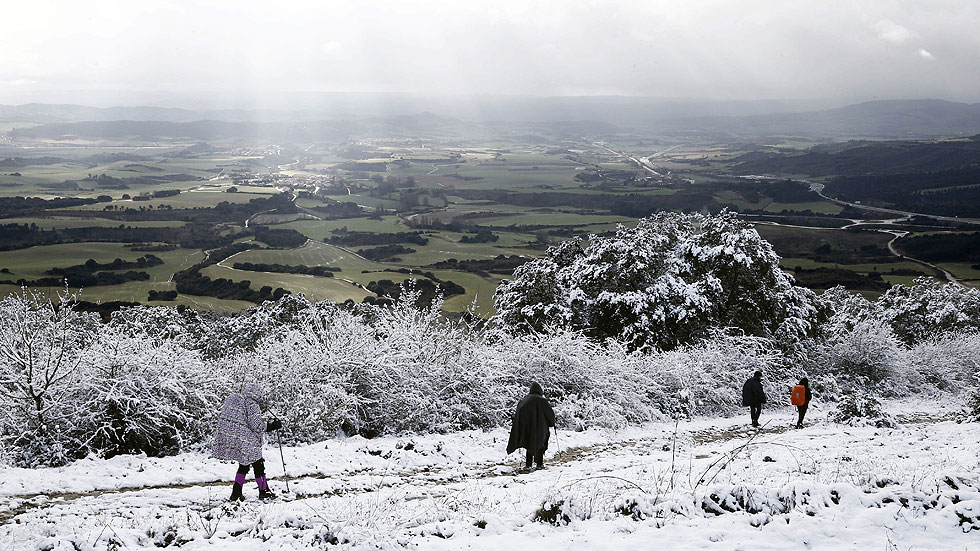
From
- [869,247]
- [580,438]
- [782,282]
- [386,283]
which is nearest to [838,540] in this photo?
[580,438]

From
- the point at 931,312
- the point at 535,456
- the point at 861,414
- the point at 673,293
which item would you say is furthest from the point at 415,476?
the point at 931,312

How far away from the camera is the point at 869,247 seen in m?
70.4

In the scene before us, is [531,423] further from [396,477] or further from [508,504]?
[508,504]

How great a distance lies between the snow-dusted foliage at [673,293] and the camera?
19109mm

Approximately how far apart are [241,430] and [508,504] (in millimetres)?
3324

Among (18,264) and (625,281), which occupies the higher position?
(625,281)

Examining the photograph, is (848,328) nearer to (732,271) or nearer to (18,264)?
(732,271)

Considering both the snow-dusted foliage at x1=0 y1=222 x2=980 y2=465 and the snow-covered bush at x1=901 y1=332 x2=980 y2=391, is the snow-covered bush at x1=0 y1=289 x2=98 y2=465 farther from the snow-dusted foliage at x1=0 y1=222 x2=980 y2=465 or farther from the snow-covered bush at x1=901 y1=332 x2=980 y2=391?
the snow-covered bush at x1=901 y1=332 x2=980 y2=391

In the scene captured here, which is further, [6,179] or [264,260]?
[6,179]

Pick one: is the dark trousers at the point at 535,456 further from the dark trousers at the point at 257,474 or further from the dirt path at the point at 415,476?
the dark trousers at the point at 257,474

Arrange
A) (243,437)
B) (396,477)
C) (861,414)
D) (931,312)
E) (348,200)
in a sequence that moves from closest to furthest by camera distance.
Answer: (243,437) < (396,477) < (861,414) < (931,312) < (348,200)

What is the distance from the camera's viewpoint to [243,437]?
6.92 meters

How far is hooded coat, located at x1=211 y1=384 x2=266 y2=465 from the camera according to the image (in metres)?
6.89

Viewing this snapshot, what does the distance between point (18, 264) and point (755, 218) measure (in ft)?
300
